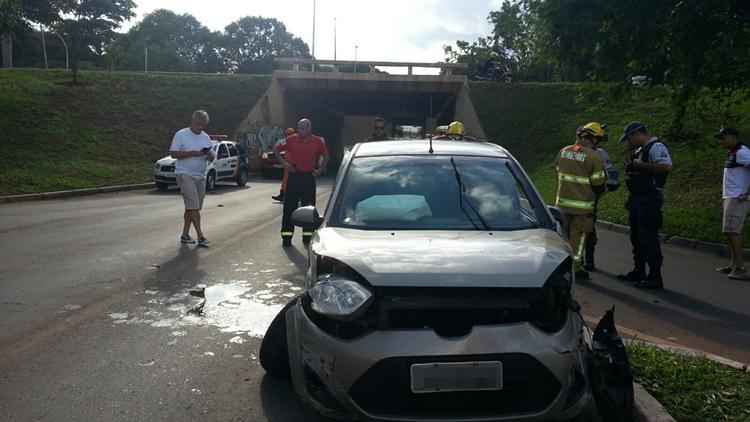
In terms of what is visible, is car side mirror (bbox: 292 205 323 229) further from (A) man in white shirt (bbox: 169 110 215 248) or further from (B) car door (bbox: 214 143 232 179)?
(B) car door (bbox: 214 143 232 179)

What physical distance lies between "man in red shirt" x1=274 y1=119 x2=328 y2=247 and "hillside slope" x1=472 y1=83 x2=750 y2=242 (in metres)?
6.61

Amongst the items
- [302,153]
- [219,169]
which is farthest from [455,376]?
[219,169]

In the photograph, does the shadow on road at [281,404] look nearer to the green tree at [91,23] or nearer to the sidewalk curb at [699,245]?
the sidewalk curb at [699,245]

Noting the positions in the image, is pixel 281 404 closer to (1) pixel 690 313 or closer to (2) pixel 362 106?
(1) pixel 690 313

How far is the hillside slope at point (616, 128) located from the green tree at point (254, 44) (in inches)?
2731

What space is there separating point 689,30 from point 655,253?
5.72 metres

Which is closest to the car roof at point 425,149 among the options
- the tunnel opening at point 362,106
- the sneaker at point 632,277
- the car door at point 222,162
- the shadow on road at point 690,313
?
the shadow on road at point 690,313

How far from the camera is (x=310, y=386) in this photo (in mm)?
3705

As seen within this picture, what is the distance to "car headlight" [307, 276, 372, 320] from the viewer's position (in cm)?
359

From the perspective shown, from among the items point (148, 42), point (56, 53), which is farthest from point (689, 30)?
point (148, 42)

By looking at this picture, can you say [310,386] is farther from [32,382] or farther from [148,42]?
[148,42]

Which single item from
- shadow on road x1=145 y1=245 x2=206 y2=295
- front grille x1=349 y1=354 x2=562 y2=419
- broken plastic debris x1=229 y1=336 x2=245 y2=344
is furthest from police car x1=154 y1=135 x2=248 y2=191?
front grille x1=349 y1=354 x2=562 y2=419

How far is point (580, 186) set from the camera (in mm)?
8703

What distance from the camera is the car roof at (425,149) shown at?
5332 mm
